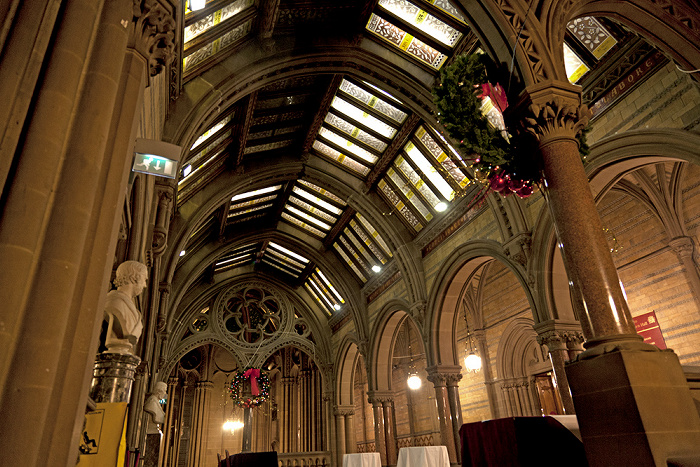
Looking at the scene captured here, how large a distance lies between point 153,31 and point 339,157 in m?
8.85

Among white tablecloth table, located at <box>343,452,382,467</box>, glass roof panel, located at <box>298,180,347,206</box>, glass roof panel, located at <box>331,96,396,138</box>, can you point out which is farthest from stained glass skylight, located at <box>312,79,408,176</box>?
white tablecloth table, located at <box>343,452,382,467</box>

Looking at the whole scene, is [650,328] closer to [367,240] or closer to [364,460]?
[364,460]

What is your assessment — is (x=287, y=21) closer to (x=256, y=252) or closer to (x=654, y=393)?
(x=654, y=393)

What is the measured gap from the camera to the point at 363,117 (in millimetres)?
10062

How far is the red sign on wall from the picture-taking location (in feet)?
26.6

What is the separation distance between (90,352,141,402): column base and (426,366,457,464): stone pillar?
7508 millimetres

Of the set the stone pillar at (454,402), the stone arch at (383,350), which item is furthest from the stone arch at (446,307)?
the stone arch at (383,350)

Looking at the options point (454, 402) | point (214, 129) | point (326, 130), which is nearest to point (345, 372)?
point (454, 402)

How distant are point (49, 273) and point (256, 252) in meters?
14.5

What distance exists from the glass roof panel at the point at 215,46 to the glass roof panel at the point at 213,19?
12.5 inches

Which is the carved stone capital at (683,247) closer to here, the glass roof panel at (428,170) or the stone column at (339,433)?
the glass roof panel at (428,170)

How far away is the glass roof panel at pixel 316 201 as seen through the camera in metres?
13.3

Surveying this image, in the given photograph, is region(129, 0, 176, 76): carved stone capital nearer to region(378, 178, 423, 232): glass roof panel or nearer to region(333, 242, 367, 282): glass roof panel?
region(378, 178, 423, 232): glass roof panel

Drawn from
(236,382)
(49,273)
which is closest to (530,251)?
(49,273)
